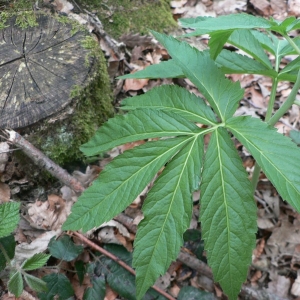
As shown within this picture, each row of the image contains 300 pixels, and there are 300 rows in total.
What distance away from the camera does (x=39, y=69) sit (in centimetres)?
210

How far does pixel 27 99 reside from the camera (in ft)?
6.46

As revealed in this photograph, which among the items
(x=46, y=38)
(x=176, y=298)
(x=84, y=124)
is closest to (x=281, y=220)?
(x=176, y=298)

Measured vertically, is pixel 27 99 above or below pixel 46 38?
below

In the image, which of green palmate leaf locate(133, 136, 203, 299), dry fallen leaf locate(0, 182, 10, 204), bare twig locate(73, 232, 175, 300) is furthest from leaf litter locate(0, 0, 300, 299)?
green palmate leaf locate(133, 136, 203, 299)

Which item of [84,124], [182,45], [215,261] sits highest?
[182,45]

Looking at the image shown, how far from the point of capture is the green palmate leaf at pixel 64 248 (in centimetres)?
177

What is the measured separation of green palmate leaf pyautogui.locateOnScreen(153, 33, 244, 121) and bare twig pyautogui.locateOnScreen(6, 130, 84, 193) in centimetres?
94

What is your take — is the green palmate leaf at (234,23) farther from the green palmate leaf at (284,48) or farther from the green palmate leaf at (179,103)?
the green palmate leaf at (284,48)

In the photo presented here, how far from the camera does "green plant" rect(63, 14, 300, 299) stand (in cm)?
123

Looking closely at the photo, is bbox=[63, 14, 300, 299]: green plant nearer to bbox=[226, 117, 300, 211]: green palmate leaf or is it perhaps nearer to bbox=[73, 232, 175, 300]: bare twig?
bbox=[226, 117, 300, 211]: green palmate leaf

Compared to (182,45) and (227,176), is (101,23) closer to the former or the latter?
(182,45)

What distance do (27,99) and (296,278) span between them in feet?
6.77

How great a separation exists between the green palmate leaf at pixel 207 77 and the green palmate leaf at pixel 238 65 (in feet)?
0.60

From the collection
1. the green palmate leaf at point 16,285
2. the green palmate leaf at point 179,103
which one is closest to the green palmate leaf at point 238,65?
the green palmate leaf at point 179,103
